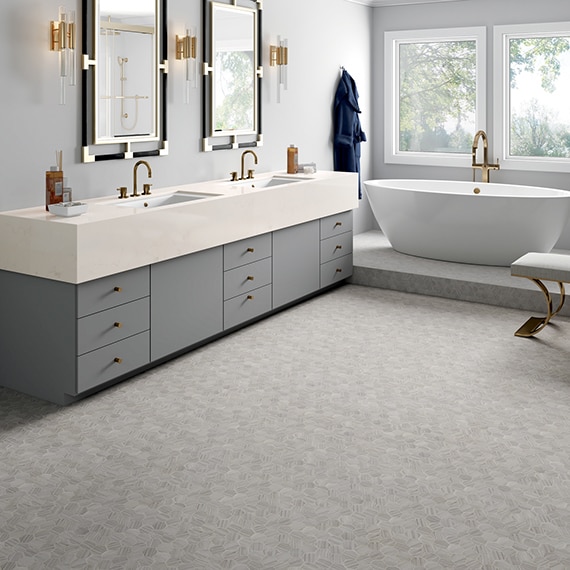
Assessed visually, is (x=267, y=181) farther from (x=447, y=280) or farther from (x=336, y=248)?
(x=447, y=280)

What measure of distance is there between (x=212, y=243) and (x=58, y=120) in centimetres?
105

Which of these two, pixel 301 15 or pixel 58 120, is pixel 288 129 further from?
pixel 58 120

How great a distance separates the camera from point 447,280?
5.56m

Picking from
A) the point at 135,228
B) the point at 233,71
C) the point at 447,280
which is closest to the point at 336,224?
the point at 447,280

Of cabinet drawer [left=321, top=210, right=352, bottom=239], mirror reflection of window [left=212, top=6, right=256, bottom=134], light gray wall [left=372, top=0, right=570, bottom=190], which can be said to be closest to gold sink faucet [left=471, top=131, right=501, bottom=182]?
light gray wall [left=372, top=0, right=570, bottom=190]

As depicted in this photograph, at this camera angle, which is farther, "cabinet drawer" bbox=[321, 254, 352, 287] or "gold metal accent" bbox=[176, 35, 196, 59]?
"cabinet drawer" bbox=[321, 254, 352, 287]

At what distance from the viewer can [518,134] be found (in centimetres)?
686

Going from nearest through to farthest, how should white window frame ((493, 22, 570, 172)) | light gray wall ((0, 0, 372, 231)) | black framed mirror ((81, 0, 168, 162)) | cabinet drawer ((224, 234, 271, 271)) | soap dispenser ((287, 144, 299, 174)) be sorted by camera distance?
1. light gray wall ((0, 0, 372, 231))
2. black framed mirror ((81, 0, 168, 162))
3. cabinet drawer ((224, 234, 271, 271))
4. soap dispenser ((287, 144, 299, 174))
5. white window frame ((493, 22, 570, 172))

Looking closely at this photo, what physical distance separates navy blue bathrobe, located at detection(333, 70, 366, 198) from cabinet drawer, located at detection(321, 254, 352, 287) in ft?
3.99

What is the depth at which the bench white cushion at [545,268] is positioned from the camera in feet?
14.4

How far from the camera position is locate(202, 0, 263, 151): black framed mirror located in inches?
199

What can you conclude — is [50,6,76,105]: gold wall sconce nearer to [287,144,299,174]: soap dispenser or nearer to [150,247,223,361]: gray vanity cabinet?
[150,247,223,361]: gray vanity cabinet

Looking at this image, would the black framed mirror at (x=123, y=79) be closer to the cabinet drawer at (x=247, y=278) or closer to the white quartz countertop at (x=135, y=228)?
the white quartz countertop at (x=135, y=228)

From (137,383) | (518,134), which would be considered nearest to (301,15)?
(518,134)
